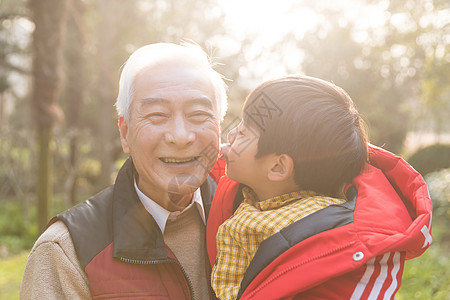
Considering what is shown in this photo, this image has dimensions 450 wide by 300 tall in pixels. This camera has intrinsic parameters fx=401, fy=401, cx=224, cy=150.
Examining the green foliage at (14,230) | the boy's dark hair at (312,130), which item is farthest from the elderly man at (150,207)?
the green foliage at (14,230)

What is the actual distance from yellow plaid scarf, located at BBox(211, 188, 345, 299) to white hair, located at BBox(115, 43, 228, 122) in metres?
0.58

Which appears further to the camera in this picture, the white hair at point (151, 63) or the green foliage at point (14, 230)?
the green foliage at point (14, 230)

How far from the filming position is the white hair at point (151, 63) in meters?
1.97

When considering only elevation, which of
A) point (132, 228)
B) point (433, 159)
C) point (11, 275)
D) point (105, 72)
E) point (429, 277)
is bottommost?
point (11, 275)

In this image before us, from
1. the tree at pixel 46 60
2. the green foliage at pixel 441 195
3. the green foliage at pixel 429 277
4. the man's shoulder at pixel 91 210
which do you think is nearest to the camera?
the man's shoulder at pixel 91 210

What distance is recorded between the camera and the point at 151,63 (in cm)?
195

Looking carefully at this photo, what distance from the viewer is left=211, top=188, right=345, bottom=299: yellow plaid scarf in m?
1.70

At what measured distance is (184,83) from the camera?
1909 mm

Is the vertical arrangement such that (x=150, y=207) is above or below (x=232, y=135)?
below

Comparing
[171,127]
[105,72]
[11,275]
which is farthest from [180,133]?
[105,72]

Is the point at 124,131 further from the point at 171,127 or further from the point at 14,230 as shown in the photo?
the point at 14,230

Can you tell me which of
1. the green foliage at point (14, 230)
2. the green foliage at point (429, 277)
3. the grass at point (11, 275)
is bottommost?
the green foliage at point (14, 230)

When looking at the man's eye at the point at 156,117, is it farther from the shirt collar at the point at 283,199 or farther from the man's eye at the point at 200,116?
the shirt collar at the point at 283,199

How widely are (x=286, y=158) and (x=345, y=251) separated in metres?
0.55
